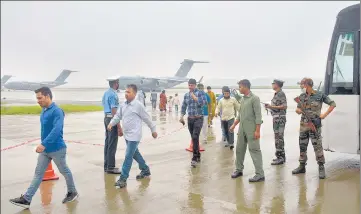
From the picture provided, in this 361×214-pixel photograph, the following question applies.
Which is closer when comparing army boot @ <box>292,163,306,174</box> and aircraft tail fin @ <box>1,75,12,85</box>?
army boot @ <box>292,163,306,174</box>

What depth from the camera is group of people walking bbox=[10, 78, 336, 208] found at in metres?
4.96

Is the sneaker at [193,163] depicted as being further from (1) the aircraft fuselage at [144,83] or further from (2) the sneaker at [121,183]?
(1) the aircraft fuselage at [144,83]

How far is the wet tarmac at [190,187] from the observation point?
15.5 ft

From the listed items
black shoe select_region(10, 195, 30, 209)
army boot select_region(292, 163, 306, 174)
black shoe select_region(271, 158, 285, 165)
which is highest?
black shoe select_region(10, 195, 30, 209)

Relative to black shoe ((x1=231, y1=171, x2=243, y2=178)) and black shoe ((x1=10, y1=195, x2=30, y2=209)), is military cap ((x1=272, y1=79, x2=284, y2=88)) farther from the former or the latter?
black shoe ((x1=10, y1=195, x2=30, y2=209))

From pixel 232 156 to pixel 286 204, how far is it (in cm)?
339

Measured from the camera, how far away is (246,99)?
6.04m

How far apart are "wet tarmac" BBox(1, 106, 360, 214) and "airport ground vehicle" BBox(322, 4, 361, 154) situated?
0.63 meters

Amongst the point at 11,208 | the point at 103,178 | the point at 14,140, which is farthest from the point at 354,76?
the point at 14,140

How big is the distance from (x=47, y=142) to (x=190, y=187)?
2.30 m

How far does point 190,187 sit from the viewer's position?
5.69m

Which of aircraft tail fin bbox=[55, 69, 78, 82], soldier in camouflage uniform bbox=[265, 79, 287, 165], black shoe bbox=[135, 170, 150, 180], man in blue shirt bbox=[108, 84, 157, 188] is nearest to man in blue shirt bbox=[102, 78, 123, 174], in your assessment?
black shoe bbox=[135, 170, 150, 180]

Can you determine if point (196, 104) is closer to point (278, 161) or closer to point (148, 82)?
point (278, 161)

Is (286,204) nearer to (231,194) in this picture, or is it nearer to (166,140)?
(231,194)
